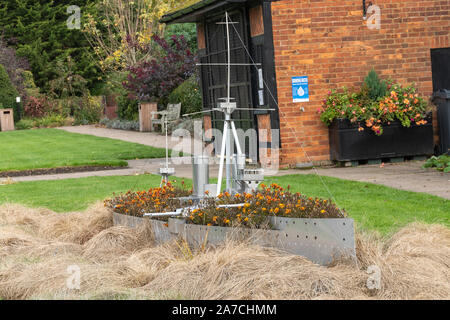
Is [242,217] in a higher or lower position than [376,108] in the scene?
lower

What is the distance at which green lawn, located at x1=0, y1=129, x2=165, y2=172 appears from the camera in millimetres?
15987

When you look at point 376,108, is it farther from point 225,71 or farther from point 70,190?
point 70,190

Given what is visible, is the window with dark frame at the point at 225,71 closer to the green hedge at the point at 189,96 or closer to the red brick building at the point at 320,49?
the red brick building at the point at 320,49

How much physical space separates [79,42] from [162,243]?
35.6m

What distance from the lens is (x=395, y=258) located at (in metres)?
6.10

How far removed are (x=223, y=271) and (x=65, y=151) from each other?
14.4 meters

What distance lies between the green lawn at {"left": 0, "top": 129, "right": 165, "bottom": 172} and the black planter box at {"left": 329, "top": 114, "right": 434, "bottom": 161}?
464 cm

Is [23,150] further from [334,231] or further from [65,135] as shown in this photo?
[334,231]

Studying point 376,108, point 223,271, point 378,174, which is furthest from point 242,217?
point 376,108

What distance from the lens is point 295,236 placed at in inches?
241

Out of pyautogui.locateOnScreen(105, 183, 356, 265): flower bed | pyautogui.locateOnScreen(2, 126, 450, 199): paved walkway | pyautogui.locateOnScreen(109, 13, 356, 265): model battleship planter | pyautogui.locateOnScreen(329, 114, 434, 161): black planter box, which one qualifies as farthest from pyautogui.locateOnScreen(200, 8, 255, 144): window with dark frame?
pyautogui.locateOnScreen(105, 183, 356, 265): flower bed

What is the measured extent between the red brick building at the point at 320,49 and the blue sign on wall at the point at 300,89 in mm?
89
